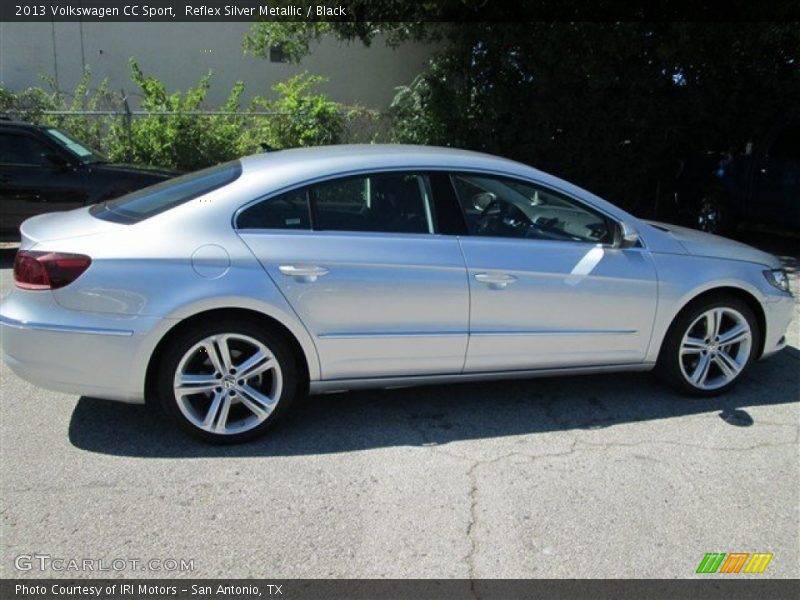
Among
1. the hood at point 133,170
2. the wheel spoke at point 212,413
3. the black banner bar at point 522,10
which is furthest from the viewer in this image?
the black banner bar at point 522,10

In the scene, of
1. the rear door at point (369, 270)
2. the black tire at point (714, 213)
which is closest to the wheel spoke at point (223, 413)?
the rear door at point (369, 270)

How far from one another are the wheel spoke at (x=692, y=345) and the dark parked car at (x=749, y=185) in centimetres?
581

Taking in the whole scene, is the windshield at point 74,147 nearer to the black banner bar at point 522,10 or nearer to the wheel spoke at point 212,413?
the black banner bar at point 522,10

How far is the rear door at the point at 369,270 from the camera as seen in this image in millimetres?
3814

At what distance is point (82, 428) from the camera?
13.5 ft

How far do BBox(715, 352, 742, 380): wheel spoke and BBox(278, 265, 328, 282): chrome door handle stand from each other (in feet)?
8.49

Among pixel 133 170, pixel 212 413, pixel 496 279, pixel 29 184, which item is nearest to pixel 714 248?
pixel 496 279

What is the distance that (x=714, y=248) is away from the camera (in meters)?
4.61

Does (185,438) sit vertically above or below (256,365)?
below

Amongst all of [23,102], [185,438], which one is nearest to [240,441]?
[185,438]

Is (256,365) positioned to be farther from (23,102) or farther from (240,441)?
(23,102)
